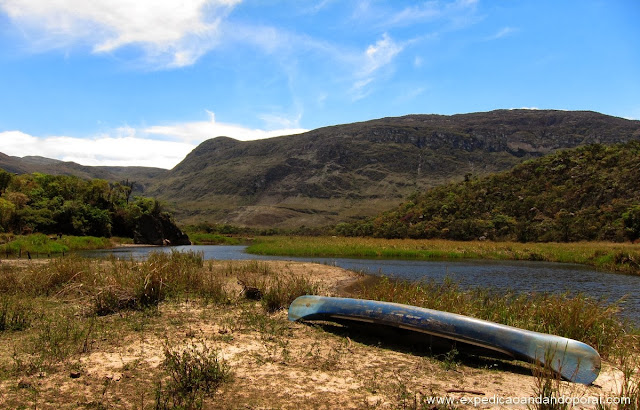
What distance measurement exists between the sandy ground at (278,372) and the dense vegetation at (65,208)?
145ft

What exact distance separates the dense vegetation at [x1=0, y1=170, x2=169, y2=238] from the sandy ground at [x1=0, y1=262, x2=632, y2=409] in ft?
145

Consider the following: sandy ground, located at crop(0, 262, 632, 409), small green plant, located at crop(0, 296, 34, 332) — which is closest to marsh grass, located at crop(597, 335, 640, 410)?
sandy ground, located at crop(0, 262, 632, 409)

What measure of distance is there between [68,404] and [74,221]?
54.2 meters

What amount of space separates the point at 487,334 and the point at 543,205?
4948cm

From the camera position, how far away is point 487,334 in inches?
229

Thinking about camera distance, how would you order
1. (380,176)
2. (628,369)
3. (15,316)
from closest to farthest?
(628,369)
(15,316)
(380,176)

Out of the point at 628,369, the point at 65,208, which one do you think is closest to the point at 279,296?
the point at 628,369

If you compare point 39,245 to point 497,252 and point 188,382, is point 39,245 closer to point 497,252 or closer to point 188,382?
point 188,382

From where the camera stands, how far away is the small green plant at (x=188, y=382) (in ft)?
13.6

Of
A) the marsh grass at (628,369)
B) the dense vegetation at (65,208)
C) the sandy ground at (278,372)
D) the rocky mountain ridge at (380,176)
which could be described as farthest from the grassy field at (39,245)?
the rocky mountain ridge at (380,176)

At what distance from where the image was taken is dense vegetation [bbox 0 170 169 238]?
1737 inches

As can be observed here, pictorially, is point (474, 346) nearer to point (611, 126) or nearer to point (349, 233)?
point (349, 233)

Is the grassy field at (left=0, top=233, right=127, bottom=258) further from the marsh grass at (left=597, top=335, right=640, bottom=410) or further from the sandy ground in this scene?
the marsh grass at (left=597, top=335, right=640, bottom=410)

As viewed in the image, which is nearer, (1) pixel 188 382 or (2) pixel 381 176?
(1) pixel 188 382
